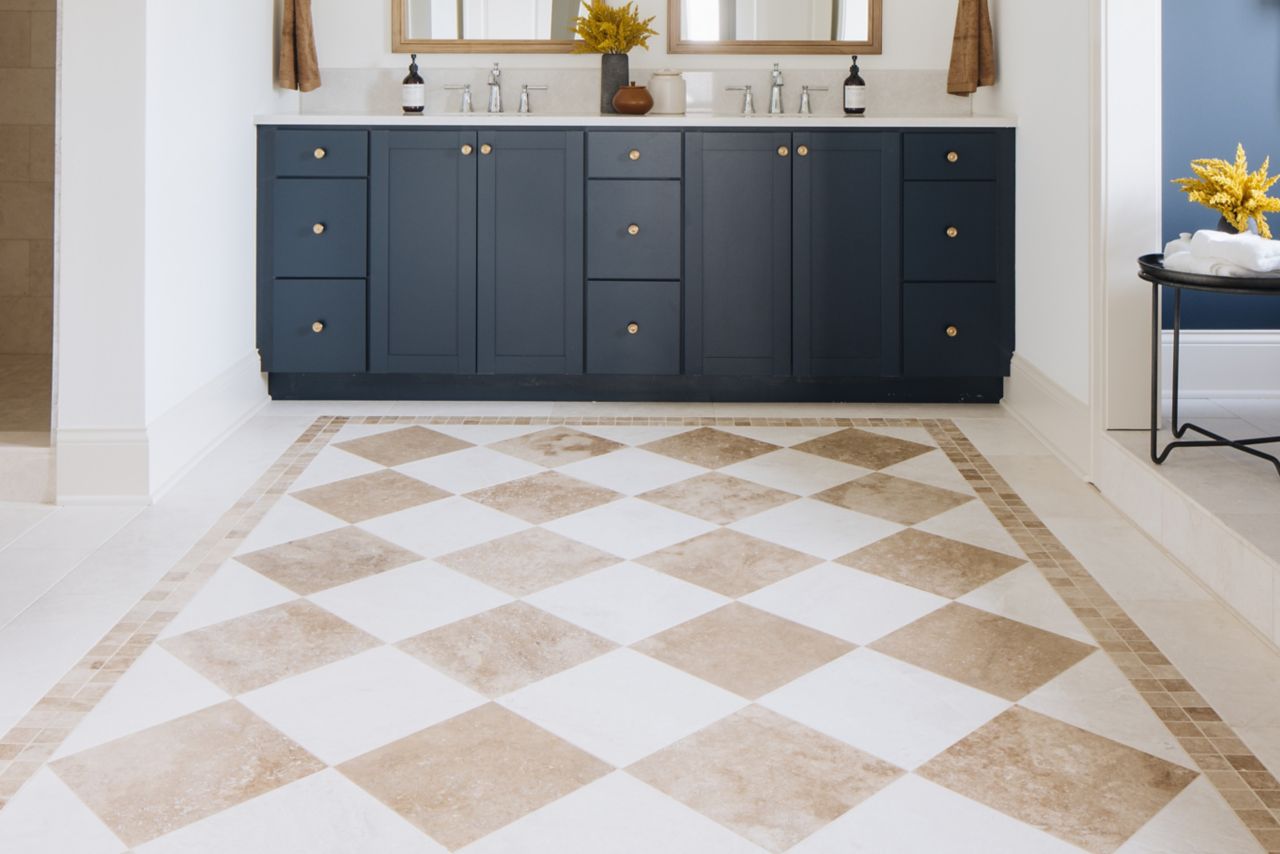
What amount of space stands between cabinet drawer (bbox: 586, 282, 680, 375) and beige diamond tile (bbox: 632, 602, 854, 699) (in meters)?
2.10

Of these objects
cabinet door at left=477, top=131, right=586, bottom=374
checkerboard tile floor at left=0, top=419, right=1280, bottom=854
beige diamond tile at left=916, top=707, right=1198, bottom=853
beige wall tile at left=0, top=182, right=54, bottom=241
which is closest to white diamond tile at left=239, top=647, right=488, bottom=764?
checkerboard tile floor at left=0, top=419, right=1280, bottom=854

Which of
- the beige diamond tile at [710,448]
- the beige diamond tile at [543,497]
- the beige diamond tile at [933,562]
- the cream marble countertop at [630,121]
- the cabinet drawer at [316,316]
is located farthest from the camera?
the cabinet drawer at [316,316]

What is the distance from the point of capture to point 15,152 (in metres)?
5.14

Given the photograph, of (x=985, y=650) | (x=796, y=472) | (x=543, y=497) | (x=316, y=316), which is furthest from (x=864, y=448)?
(x=316, y=316)

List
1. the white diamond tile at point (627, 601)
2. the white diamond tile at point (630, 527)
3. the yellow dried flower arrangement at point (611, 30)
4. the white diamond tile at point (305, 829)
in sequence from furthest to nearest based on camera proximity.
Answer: the yellow dried flower arrangement at point (611, 30), the white diamond tile at point (630, 527), the white diamond tile at point (627, 601), the white diamond tile at point (305, 829)

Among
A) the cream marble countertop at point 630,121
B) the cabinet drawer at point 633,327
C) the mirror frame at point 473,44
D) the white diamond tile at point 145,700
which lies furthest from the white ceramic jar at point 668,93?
the white diamond tile at point 145,700

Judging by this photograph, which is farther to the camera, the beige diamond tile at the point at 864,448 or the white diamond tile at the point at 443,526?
the beige diamond tile at the point at 864,448

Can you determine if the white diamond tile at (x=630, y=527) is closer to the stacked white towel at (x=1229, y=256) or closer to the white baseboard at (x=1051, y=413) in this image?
the white baseboard at (x=1051, y=413)

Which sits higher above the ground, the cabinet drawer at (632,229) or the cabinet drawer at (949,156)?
the cabinet drawer at (949,156)

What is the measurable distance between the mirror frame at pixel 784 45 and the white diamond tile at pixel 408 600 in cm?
268

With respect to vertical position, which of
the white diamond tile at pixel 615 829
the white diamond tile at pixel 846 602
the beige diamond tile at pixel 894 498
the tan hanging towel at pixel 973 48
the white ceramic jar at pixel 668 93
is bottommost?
the white diamond tile at pixel 615 829

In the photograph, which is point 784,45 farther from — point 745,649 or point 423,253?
point 745,649

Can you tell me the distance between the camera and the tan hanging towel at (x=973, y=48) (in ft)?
15.9

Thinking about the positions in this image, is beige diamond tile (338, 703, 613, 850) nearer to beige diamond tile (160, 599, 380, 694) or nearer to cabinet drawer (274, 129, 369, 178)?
beige diamond tile (160, 599, 380, 694)
